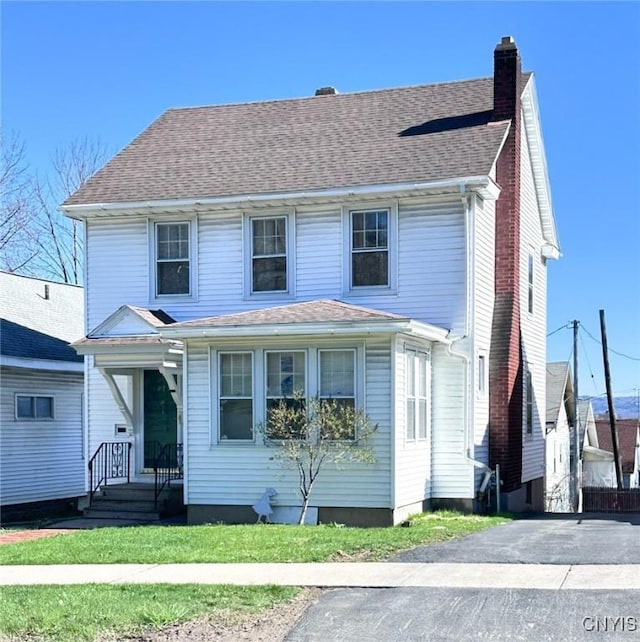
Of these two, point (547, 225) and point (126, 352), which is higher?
point (547, 225)

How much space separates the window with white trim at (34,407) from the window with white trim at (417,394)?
924cm

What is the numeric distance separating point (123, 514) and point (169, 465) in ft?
4.63

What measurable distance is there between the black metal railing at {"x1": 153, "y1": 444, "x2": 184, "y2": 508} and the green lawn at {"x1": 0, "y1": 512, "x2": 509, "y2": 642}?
300cm

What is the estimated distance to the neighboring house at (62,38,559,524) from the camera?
15.9m

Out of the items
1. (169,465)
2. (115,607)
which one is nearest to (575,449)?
(169,465)

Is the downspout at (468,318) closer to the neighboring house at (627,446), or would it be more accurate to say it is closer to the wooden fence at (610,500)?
the wooden fence at (610,500)

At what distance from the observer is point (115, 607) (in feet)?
30.0

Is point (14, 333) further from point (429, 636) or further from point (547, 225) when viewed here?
point (429, 636)

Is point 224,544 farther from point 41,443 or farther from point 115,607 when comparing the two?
point 41,443

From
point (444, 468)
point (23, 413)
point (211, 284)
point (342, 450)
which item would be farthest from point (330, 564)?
point (23, 413)

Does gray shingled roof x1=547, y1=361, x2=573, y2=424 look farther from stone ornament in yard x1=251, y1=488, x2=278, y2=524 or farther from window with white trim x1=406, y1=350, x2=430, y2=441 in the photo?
stone ornament in yard x1=251, y1=488, x2=278, y2=524

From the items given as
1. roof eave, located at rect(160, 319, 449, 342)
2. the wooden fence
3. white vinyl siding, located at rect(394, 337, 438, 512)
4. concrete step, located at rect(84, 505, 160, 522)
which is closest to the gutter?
roof eave, located at rect(160, 319, 449, 342)

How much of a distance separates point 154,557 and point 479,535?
457 centimetres

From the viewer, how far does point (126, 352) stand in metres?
17.2
